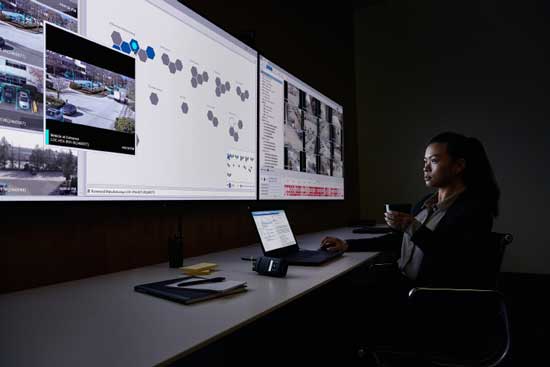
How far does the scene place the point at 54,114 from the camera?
1.10 meters

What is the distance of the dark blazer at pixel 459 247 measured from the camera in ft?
4.84

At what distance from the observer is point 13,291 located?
3.56 feet

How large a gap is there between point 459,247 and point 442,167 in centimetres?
50

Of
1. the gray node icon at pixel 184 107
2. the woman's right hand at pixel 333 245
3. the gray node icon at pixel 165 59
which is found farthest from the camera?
the woman's right hand at pixel 333 245

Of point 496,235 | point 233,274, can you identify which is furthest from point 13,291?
point 496,235

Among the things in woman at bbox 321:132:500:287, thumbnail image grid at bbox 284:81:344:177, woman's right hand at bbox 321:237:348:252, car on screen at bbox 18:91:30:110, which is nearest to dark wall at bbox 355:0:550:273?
thumbnail image grid at bbox 284:81:344:177

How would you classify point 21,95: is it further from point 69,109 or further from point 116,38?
point 116,38

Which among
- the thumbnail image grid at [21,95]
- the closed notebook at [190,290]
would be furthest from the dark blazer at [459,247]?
the thumbnail image grid at [21,95]

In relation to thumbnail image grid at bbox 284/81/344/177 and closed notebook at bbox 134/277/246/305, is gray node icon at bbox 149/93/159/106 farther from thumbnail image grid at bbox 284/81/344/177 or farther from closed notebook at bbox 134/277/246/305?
thumbnail image grid at bbox 284/81/344/177

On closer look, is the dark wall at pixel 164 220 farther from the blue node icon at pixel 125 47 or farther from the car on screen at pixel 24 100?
the blue node icon at pixel 125 47

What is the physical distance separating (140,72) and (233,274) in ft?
2.55

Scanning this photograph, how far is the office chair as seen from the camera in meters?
1.29

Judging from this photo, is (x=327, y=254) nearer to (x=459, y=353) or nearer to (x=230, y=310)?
(x=459, y=353)

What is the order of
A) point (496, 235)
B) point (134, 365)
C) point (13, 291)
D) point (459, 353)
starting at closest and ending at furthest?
1. point (134, 365)
2. point (13, 291)
3. point (459, 353)
4. point (496, 235)
